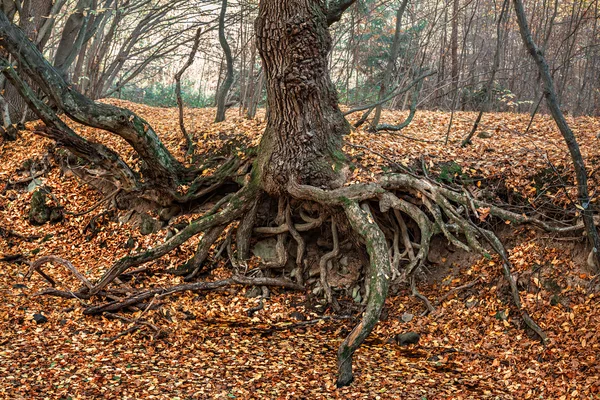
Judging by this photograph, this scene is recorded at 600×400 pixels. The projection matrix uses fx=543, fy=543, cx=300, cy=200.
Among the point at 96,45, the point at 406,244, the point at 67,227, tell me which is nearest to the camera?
the point at 406,244

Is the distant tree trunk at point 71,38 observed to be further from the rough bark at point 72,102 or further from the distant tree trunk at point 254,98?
the distant tree trunk at point 254,98

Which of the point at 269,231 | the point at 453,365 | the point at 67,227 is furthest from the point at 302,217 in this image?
the point at 67,227

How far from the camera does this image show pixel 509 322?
5750mm

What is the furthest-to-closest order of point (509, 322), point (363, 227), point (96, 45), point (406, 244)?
1. point (96, 45)
2. point (406, 244)
3. point (363, 227)
4. point (509, 322)

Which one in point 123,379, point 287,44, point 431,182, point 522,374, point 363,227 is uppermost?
point 287,44

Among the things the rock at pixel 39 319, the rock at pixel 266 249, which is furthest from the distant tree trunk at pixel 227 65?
the rock at pixel 39 319

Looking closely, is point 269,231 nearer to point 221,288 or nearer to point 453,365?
point 221,288

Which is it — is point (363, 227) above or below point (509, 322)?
above

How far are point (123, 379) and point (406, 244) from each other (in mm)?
3673

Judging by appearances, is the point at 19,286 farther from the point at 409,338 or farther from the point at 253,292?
the point at 409,338

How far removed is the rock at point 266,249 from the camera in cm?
766

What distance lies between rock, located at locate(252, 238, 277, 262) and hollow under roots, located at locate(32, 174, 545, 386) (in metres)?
0.12

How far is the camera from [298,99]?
7.05 metres

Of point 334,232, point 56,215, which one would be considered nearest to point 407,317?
point 334,232
